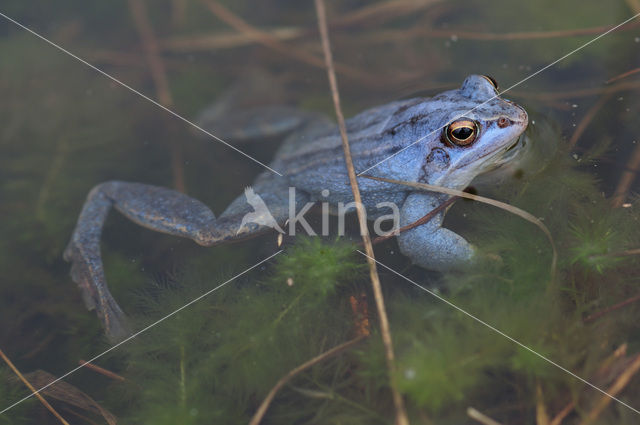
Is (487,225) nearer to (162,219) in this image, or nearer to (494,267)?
(494,267)

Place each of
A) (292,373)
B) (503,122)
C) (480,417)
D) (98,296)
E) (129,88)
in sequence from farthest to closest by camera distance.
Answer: (129,88) → (98,296) → (503,122) → (292,373) → (480,417)

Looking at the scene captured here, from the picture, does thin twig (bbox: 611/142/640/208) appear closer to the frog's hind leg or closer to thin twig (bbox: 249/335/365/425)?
thin twig (bbox: 249/335/365/425)

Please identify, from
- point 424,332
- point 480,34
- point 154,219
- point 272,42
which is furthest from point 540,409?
point 272,42

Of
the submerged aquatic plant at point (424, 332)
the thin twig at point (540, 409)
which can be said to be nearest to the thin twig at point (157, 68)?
the submerged aquatic plant at point (424, 332)

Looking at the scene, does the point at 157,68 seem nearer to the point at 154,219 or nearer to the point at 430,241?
the point at 154,219

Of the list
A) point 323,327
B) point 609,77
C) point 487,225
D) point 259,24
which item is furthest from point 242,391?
point 259,24

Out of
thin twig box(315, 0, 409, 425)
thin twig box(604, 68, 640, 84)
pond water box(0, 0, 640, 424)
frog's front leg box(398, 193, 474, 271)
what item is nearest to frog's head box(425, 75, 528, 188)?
frog's front leg box(398, 193, 474, 271)
